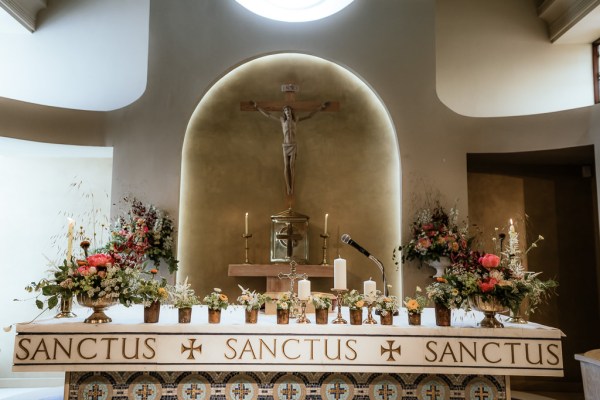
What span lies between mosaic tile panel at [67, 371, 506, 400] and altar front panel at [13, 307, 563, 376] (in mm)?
221

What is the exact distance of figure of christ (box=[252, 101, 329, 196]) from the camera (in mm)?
6004

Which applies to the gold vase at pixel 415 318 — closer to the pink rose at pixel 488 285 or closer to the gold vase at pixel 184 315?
the pink rose at pixel 488 285

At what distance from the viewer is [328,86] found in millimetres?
6551

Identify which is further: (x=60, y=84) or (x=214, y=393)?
(x=60, y=84)

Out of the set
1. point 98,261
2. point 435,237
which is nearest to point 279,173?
point 435,237

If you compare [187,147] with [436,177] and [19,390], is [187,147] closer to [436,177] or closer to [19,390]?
[436,177]

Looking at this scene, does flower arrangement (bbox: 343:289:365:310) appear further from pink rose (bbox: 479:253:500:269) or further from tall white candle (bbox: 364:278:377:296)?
pink rose (bbox: 479:253:500:269)

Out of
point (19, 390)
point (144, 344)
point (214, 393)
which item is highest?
point (144, 344)

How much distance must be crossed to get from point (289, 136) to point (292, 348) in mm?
3505

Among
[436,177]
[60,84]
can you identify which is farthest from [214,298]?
[60,84]

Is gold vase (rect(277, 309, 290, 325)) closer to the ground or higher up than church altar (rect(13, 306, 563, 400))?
higher up

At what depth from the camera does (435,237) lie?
217 inches

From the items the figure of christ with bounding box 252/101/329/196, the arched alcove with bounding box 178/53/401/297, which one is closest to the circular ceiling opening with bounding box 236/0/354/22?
the arched alcove with bounding box 178/53/401/297

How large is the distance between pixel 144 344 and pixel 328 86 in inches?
178
